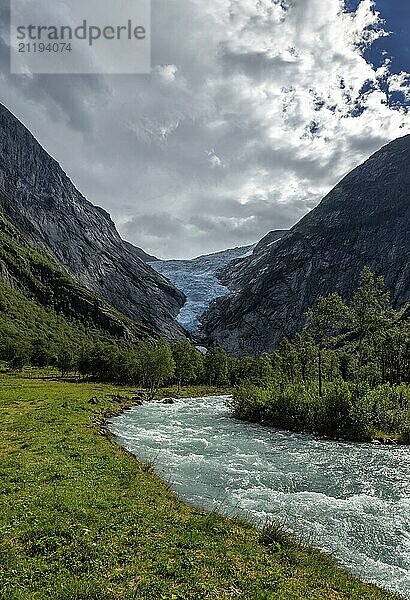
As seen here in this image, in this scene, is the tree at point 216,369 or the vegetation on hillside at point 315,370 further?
the tree at point 216,369

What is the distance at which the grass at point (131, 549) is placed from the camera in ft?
40.9

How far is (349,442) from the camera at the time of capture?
4456cm

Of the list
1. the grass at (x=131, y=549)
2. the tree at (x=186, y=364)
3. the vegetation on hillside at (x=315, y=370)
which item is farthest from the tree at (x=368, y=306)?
the tree at (x=186, y=364)

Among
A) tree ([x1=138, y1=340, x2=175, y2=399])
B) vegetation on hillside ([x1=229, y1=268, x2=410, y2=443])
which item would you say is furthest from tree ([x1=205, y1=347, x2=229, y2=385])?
vegetation on hillside ([x1=229, y1=268, x2=410, y2=443])

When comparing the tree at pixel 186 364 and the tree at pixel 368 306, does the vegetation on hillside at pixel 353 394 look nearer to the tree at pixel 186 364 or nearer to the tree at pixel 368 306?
the tree at pixel 368 306

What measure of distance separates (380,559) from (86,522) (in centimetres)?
1255

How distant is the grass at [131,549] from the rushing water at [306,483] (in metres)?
3.07

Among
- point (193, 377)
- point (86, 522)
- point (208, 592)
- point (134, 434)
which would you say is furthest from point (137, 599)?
point (193, 377)

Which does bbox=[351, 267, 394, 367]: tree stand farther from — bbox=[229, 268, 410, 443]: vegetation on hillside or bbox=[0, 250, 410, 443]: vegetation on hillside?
bbox=[0, 250, 410, 443]: vegetation on hillside

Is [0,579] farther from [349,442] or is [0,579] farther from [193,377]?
[193,377]

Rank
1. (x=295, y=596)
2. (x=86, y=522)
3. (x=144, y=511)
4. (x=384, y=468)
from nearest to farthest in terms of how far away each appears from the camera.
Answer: (x=295, y=596) → (x=86, y=522) → (x=144, y=511) → (x=384, y=468)

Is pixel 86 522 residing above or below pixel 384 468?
above

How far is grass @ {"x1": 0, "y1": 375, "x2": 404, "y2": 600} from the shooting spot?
40.9ft

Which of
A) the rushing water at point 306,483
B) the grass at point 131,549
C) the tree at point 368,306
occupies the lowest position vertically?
the rushing water at point 306,483
